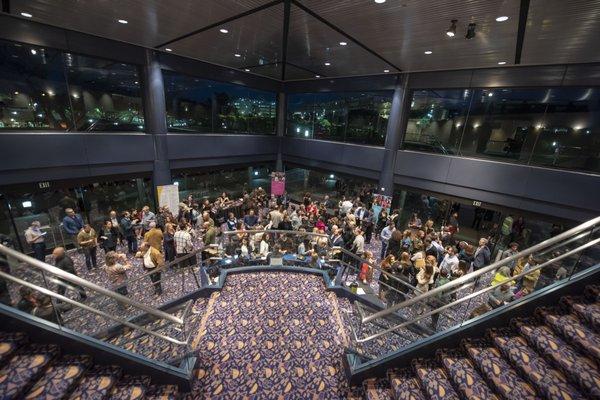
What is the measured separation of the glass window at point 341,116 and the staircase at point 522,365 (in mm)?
9458

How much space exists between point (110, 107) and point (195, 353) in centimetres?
909

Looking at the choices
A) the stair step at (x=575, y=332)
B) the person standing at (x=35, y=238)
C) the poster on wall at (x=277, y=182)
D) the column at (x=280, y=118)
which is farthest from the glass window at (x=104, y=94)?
the stair step at (x=575, y=332)

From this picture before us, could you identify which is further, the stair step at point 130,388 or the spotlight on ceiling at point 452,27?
the spotlight on ceiling at point 452,27

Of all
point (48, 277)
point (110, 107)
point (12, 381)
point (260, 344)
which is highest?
point (110, 107)

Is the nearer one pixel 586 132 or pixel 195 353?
pixel 195 353

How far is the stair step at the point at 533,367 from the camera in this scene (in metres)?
2.54

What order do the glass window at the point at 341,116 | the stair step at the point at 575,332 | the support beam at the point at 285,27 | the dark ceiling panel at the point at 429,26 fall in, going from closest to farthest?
1. the stair step at the point at 575,332
2. the dark ceiling panel at the point at 429,26
3. the support beam at the point at 285,27
4. the glass window at the point at 341,116

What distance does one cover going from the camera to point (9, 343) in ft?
8.93

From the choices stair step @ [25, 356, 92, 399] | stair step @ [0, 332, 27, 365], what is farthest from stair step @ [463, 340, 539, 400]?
stair step @ [0, 332, 27, 365]

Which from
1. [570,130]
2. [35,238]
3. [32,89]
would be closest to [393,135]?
[570,130]

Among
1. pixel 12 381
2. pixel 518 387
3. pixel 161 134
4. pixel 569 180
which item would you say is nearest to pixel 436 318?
pixel 518 387

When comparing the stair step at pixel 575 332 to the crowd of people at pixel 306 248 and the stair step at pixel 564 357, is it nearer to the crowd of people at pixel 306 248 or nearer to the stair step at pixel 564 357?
the stair step at pixel 564 357

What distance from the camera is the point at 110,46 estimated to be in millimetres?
8445

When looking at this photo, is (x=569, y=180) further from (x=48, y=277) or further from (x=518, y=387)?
(x=48, y=277)
